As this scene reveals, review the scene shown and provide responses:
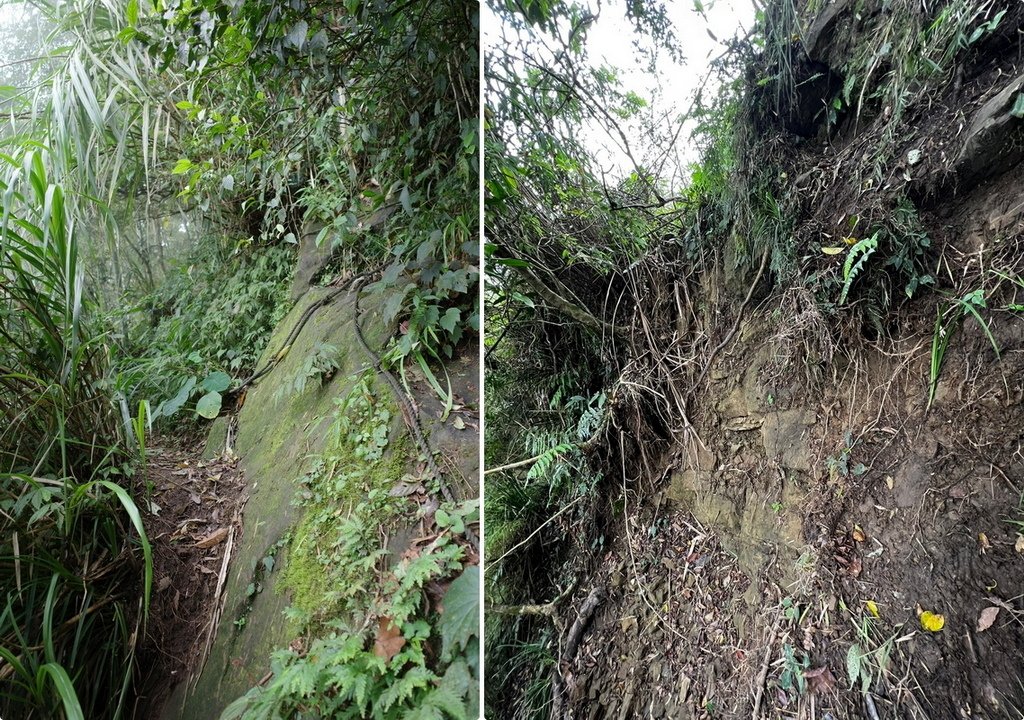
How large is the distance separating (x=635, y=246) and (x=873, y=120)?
49cm

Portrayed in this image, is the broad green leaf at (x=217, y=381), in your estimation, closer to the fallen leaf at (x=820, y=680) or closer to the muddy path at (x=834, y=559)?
the muddy path at (x=834, y=559)

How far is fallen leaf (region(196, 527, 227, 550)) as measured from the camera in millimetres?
731

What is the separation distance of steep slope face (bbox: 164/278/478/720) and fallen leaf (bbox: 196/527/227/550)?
0.02 m

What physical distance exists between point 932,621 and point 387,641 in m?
0.73

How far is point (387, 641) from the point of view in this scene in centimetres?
64

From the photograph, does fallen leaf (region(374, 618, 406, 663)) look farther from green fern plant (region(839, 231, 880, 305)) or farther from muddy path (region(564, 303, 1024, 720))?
green fern plant (region(839, 231, 880, 305))

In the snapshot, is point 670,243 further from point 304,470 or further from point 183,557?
point 183,557

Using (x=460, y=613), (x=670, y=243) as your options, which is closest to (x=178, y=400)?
(x=460, y=613)

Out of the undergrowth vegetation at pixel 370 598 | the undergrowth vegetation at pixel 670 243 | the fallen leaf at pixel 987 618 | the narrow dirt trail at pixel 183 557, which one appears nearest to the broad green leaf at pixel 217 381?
the narrow dirt trail at pixel 183 557

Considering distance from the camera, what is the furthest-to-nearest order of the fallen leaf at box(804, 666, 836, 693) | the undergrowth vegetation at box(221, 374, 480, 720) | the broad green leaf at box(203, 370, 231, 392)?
1. the broad green leaf at box(203, 370, 231, 392)
2. the fallen leaf at box(804, 666, 836, 693)
3. the undergrowth vegetation at box(221, 374, 480, 720)

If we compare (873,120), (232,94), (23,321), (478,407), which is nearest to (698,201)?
(873,120)

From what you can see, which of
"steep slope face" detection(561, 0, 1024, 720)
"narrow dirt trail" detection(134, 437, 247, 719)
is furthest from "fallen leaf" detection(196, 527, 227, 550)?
"steep slope face" detection(561, 0, 1024, 720)

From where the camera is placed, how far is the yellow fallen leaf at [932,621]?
0.65 m

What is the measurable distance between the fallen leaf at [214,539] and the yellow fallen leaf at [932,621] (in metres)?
0.99
